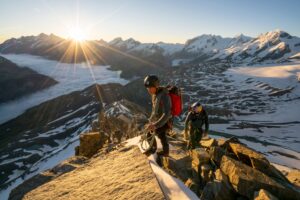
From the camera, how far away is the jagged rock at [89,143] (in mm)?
19766

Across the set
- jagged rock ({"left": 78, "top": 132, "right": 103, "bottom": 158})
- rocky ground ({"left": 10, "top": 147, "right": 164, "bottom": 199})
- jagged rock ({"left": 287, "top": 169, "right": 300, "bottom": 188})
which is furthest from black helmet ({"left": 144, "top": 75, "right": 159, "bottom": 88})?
jagged rock ({"left": 78, "top": 132, "right": 103, "bottom": 158})

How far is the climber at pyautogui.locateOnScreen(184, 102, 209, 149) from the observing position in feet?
41.5

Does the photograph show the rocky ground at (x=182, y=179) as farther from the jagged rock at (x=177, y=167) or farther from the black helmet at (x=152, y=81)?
the black helmet at (x=152, y=81)

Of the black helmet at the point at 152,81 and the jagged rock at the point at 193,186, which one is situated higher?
the black helmet at the point at 152,81

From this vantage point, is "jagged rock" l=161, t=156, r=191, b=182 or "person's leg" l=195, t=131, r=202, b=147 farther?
"person's leg" l=195, t=131, r=202, b=147

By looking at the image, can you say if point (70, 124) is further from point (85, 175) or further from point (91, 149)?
point (85, 175)

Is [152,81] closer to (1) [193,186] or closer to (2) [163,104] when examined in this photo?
(2) [163,104]

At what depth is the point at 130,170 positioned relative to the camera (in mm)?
8617

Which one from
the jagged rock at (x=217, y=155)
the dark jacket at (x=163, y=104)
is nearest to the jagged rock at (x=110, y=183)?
the dark jacket at (x=163, y=104)

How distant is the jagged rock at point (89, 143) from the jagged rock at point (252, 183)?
529 inches

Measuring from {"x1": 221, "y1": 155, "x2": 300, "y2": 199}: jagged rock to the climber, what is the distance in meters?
4.51

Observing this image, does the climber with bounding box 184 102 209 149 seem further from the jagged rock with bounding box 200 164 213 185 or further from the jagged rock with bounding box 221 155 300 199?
the jagged rock with bounding box 221 155 300 199

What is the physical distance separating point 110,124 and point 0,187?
2899 inches

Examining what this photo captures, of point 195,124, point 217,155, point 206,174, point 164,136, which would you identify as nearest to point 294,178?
point 217,155
